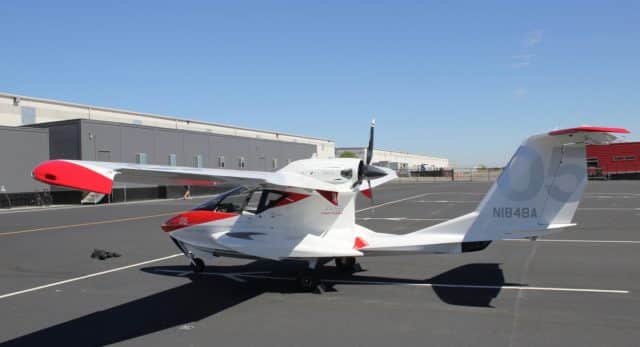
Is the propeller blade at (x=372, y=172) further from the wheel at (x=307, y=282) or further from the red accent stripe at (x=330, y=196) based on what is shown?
the wheel at (x=307, y=282)

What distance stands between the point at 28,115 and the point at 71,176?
4890cm

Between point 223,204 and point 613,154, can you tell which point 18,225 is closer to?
point 223,204

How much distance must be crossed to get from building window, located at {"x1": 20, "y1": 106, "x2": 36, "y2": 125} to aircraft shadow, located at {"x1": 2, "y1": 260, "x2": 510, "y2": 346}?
43.1 metres

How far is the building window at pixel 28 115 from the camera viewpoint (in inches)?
1838

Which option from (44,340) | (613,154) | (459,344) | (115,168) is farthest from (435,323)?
Answer: (613,154)

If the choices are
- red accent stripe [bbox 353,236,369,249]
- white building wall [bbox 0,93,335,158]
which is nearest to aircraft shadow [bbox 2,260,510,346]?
red accent stripe [bbox 353,236,369,249]

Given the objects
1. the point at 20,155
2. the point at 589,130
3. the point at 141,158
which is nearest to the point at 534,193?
the point at 589,130

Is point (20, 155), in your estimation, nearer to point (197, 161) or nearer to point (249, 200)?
point (197, 161)

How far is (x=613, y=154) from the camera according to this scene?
211ft

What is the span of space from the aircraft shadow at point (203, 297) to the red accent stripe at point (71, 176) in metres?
2.35

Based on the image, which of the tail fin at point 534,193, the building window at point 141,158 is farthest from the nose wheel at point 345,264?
the building window at point 141,158

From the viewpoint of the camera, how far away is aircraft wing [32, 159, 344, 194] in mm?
5828

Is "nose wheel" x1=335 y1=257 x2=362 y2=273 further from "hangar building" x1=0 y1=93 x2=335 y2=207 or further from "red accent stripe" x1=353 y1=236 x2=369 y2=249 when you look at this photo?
"hangar building" x1=0 y1=93 x2=335 y2=207

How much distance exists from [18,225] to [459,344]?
23163 millimetres
